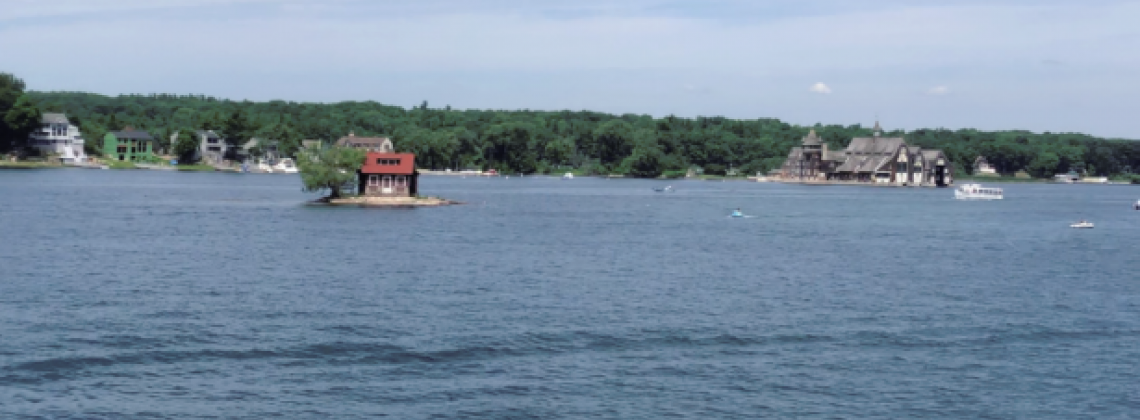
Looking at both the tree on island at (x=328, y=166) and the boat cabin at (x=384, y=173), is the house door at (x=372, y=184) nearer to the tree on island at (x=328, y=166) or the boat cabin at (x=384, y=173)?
the boat cabin at (x=384, y=173)

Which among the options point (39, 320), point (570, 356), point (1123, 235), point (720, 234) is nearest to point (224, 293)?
point (39, 320)

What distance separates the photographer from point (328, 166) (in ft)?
360

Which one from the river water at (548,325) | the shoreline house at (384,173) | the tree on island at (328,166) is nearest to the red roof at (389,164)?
the shoreline house at (384,173)

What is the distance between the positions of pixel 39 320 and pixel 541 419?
2073 cm

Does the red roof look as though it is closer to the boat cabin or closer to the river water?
the boat cabin

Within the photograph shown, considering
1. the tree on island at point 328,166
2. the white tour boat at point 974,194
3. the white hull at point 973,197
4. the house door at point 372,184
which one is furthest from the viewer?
the white tour boat at point 974,194

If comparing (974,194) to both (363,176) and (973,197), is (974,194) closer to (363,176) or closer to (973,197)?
(973,197)

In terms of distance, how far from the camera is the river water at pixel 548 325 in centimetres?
3284

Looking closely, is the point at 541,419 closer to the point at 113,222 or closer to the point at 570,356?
the point at 570,356

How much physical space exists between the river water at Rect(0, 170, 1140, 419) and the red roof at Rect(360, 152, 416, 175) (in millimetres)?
24279

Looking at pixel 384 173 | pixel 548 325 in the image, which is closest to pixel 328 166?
pixel 384 173

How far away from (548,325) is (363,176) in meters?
71.4

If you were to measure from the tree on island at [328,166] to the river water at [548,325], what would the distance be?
69.3 ft

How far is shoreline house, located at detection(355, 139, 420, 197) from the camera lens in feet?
366
